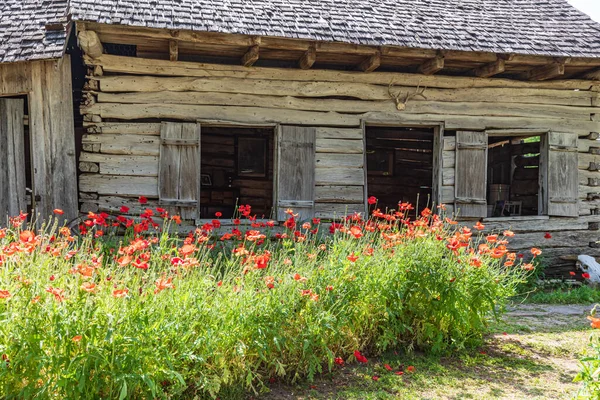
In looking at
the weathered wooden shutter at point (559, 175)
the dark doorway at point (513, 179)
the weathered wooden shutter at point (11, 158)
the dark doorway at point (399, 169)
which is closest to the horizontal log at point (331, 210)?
the weathered wooden shutter at point (559, 175)

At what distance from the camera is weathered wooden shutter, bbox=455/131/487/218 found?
325 inches

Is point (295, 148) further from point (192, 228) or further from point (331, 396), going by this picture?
point (331, 396)

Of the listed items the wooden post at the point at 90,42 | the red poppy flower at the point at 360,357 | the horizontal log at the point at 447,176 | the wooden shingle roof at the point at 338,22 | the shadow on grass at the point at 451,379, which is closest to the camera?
the shadow on grass at the point at 451,379

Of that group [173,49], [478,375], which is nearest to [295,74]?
[173,49]

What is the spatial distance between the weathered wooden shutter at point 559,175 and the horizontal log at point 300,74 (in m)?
0.83

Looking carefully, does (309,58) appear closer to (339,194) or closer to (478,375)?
(339,194)

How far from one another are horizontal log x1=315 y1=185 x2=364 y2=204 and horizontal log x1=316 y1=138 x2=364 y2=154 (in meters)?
0.50

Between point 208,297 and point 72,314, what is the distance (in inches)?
34.9

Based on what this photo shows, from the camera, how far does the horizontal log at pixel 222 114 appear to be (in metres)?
7.19

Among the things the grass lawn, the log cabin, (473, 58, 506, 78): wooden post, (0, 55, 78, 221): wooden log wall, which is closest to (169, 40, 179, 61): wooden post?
the log cabin

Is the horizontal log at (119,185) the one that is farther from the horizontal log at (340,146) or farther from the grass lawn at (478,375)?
the grass lawn at (478,375)

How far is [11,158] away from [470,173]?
6.25m

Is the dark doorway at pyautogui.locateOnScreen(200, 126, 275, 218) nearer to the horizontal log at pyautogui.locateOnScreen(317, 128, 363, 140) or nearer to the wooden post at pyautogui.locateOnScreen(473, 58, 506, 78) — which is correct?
the horizontal log at pyautogui.locateOnScreen(317, 128, 363, 140)

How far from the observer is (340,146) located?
7895mm
